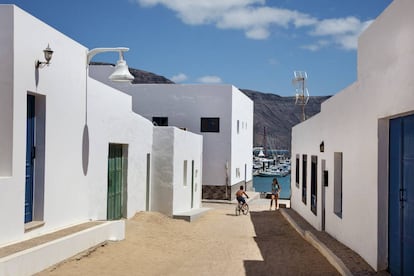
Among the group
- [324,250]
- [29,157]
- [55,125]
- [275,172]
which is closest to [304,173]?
[324,250]

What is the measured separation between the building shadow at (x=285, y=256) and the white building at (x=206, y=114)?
1527 cm

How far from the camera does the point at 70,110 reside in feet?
35.1

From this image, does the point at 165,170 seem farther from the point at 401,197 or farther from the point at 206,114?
the point at 206,114

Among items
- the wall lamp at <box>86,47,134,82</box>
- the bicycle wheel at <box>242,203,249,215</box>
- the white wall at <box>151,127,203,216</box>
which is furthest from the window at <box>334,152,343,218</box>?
the bicycle wheel at <box>242,203,249,215</box>

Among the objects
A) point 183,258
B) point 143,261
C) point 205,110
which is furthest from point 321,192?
point 205,110

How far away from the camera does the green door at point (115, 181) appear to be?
1391 centimetres

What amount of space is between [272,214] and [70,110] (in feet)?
43.4

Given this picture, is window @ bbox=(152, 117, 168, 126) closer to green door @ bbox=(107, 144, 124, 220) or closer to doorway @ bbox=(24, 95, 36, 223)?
green door @ bbox=(107, 144, 124, 220)

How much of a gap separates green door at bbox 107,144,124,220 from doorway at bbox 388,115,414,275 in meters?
8.31

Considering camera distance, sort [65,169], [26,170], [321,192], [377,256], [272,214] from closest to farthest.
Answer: [377,256] < [26,170] < [65,169] < [321,192] < [272,214]

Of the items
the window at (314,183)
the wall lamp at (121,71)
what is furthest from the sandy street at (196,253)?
the wall lamp at (121,71)

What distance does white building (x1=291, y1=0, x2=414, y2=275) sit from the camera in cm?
654

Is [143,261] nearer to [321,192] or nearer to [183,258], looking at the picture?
[183,258]

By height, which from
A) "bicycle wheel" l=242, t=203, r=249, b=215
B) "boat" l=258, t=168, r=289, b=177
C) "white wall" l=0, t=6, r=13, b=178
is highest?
"white wall" l=0, t=6, r=13, b=178
